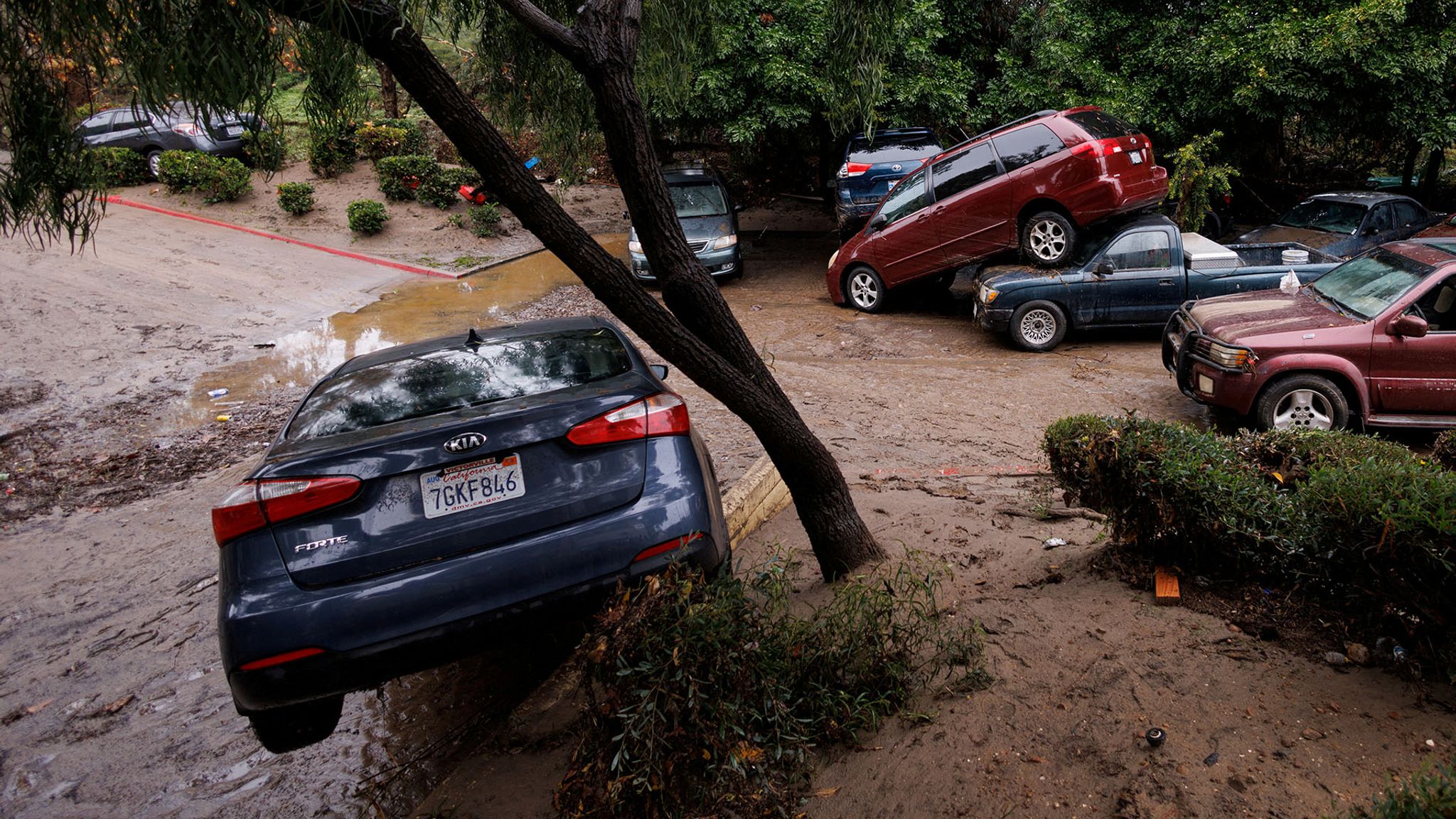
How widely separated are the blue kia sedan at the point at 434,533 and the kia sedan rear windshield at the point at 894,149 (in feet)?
41.3

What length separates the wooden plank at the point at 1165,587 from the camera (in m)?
3.56

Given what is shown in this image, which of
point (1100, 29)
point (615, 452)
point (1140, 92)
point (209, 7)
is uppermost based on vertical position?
point (1100, 29)

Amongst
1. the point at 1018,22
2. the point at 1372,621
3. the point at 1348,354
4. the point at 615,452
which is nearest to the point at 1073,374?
the point at 1348,354

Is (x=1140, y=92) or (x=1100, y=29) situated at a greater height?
(x=1100, y=29)

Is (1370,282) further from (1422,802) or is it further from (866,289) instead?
(1422,802)

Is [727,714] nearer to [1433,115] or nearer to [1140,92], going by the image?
[1140,92]

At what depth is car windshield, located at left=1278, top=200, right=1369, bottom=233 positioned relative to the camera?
1332cm

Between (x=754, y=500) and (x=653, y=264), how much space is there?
6.69 ft

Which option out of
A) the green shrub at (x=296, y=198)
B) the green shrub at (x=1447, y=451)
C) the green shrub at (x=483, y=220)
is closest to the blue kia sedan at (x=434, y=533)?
the green shrub at (x=1447, y=451)

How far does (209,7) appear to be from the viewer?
2.87 meters

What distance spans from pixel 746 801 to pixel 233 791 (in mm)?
2409

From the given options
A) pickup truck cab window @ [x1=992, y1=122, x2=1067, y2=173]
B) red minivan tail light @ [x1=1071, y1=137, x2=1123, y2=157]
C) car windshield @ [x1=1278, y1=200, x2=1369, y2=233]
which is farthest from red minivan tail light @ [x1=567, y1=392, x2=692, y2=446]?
car windshield @ [x1=1278, y1=200, x2=1369, y2=233]

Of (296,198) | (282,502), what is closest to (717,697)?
(282,502)

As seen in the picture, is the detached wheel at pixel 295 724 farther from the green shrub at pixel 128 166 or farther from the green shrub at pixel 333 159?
the green shrub at pixel 128 166
